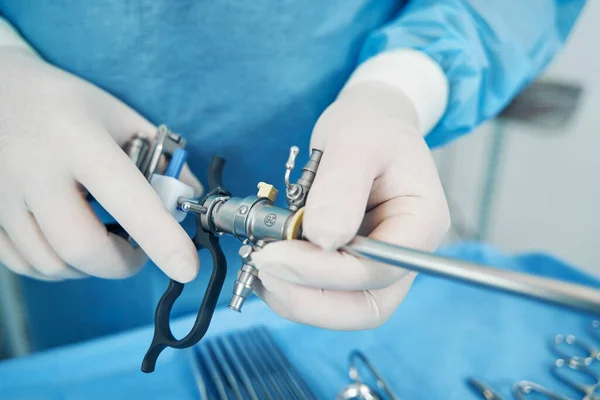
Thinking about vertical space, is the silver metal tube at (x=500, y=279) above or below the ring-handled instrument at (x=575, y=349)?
above

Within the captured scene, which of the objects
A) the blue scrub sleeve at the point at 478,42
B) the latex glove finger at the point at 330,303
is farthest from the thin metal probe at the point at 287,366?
the blue scrub sleeve at the point at 478,42

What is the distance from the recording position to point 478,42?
0.61 meters

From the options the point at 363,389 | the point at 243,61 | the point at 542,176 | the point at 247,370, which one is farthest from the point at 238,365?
the point at 542,176

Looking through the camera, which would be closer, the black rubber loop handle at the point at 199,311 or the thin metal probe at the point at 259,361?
the black rubber loop handle at the point at 199,311

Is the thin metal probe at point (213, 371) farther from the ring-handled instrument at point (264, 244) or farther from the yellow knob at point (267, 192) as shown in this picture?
the yellow knob at point (267, 192)

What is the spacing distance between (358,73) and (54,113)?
0.34 m

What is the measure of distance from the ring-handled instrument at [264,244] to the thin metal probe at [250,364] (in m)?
0.14

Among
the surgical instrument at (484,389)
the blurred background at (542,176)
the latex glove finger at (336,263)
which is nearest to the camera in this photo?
the latex glove finger at (336,263)

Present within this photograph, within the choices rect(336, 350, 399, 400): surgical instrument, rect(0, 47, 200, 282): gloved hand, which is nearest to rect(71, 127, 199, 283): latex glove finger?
rect(0, 47, 200, 282): gloved hand

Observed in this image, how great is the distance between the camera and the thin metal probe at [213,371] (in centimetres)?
51

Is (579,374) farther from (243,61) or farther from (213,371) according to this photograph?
(243,61)

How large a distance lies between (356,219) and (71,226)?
271 mm

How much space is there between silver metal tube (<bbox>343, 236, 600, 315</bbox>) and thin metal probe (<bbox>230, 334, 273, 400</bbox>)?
27cm

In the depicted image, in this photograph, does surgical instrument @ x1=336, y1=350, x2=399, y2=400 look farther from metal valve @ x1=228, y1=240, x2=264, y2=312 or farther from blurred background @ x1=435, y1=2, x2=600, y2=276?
blurred background @ x1=435, y1=2, x2=600, y2=276
